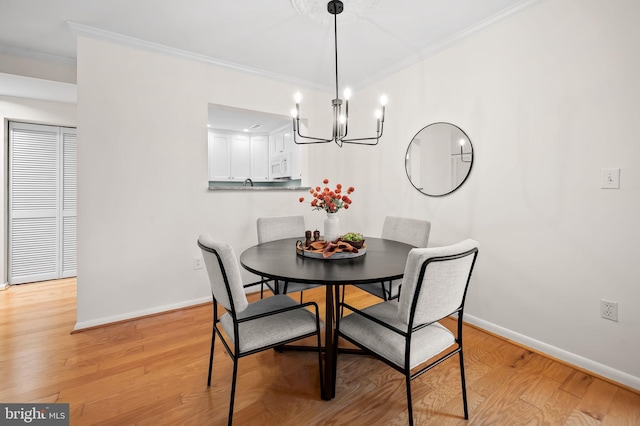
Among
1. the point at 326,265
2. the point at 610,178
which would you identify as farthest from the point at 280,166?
the point at 610,178

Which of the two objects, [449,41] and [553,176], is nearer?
[553,176]

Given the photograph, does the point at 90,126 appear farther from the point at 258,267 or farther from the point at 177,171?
the point at 258,267

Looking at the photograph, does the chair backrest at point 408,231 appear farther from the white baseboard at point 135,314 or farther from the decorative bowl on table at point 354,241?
the white baseboard at point 135,314

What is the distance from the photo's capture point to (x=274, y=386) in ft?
5.55

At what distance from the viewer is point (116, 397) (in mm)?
1605

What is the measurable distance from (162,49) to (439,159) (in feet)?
8.56

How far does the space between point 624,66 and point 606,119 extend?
281 millimetres

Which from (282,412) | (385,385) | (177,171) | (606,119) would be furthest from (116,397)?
(606,119)

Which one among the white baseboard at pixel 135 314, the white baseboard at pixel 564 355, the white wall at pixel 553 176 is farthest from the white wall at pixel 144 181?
the white baseboard at pixel 564 355

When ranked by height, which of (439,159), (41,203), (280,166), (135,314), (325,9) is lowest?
(135,314)

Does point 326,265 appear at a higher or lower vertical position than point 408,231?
lower

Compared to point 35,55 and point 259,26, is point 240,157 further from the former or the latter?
point 259,26

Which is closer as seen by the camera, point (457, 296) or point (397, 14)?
point (457, 296)

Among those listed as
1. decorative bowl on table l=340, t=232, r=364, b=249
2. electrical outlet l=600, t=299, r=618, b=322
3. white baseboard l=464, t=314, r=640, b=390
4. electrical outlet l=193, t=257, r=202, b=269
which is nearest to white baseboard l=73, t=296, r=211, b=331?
electrical outlet l=193, t=257, r=202, b=269
